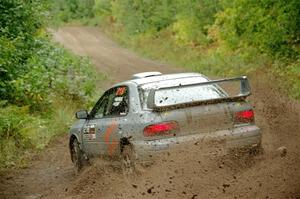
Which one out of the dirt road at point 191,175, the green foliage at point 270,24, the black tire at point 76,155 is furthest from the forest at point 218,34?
the black tire at point 76,155

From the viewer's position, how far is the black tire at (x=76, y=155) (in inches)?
391

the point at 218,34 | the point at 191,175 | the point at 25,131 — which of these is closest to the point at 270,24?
the point at 218,34

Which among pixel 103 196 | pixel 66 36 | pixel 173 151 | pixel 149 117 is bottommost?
pixel 103 196

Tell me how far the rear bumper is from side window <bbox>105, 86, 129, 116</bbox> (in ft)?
2.89

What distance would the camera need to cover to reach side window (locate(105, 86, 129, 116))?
8.60 m

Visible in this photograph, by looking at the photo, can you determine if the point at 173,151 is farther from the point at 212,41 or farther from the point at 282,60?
the point at 212,41

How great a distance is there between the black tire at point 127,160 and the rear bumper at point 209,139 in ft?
0.56

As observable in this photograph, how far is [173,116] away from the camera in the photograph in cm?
771

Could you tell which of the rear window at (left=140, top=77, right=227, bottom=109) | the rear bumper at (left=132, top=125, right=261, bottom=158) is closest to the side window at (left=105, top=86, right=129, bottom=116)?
the rear window at (left=140, top=77, right=227, bottom=109)

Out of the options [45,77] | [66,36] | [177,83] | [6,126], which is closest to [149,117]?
[177,83]

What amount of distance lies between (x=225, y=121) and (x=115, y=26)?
150ft

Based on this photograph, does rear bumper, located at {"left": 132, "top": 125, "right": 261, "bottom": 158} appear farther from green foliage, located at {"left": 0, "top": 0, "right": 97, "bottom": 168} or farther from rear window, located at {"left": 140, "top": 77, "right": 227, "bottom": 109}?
green foliage, located at {"left": 0, "top": 0, "right": 97, "bottom": 168}

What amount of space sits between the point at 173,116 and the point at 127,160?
0.93 meters

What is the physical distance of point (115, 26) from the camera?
52.9 meters
